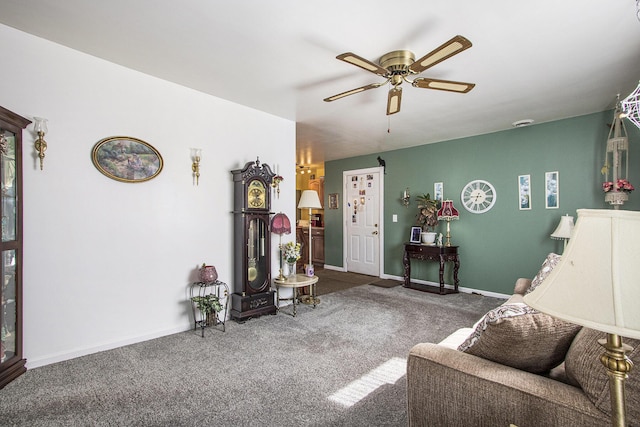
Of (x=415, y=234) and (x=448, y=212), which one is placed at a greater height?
(x=448, y=212)

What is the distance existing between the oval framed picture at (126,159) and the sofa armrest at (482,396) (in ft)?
8.86

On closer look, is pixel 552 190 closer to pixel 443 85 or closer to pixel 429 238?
pixel 429 238

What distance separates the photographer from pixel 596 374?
1.02m

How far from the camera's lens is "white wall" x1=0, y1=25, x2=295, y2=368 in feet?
7.87

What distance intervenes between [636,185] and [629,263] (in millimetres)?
4243

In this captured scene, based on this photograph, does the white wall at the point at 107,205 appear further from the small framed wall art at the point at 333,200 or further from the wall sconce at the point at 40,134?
the small framed wall art at the point at 333,200

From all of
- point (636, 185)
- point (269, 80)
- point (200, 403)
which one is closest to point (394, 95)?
point (269, 80)

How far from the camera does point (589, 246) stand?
72 centimetres

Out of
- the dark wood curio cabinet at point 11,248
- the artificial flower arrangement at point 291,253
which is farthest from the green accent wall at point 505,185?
the dark wood curio cabinet at point 11,248

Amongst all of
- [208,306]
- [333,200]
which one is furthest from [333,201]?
[208,306]

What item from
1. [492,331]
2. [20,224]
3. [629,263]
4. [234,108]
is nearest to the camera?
[629,263]

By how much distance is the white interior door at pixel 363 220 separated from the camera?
612 centimetres

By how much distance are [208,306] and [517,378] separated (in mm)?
2674

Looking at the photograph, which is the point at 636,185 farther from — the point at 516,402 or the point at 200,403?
the point at 200,403
